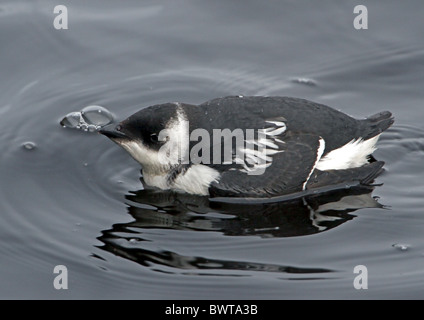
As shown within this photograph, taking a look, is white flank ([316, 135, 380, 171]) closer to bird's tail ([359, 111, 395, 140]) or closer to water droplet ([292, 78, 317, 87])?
bird's tail ([359, 111, 395, 140])

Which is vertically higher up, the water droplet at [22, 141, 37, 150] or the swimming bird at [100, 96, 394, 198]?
the water droplet at [22, 141, 37, 150]

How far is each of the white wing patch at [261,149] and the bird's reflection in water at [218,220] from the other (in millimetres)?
398

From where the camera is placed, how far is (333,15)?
38.1 feet

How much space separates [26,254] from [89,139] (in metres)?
2.09

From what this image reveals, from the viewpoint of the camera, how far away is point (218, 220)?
841cm

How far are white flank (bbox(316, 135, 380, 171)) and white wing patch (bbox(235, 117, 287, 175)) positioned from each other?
1.71ft

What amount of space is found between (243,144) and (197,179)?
603mm

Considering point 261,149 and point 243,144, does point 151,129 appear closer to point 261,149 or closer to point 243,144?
point 243,144

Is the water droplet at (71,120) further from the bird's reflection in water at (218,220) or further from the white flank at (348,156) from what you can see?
the white flank at (348,156)

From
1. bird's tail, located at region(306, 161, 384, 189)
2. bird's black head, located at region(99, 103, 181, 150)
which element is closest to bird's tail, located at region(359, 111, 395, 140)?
bird's tail, located at region(306, 161, 384, 189)

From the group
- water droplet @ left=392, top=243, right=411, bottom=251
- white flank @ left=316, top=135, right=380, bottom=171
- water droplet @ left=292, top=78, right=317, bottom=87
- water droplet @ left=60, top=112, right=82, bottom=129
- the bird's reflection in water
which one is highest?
water droplet @ left=292, top=78, right=317, bottom=87

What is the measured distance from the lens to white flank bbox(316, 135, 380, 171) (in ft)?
28.7

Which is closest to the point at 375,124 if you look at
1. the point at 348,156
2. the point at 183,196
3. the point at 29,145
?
the point at 348,156

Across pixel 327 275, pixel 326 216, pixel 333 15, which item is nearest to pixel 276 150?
pixel 326 216
